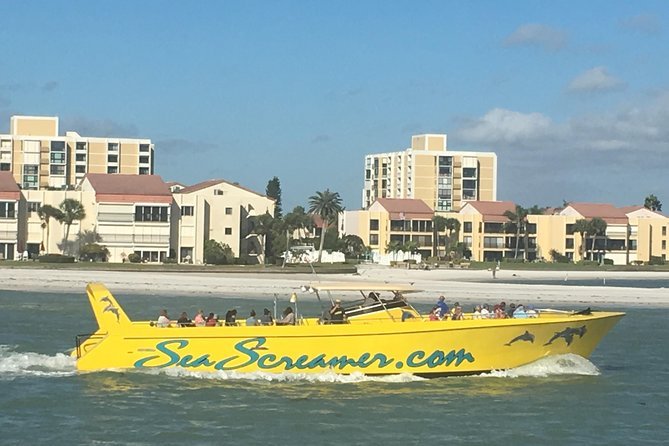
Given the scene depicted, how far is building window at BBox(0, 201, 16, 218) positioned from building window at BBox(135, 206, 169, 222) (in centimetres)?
1124

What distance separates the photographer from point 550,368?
2828 centimetres

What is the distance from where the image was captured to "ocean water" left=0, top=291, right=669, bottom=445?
22.3 m

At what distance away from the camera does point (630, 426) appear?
24.2 m

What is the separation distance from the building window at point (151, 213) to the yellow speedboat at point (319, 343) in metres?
75.6

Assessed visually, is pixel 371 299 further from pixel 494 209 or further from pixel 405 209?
pixel 494 209

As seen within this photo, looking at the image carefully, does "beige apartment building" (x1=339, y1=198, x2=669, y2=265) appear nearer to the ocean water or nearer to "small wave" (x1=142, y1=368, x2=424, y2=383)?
the ocean water

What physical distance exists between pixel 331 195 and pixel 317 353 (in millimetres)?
112203

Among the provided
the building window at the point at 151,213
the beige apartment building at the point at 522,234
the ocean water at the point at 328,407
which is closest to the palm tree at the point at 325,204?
the beige apartment building at the point at 522,234

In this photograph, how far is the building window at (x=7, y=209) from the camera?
325ft

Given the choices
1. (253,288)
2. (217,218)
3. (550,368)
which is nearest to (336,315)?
(550,368)

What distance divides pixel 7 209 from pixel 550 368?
79.7 m

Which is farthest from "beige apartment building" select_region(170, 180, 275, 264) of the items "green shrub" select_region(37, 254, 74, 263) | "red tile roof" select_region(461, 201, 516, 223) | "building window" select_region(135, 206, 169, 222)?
"red tile roof" select_region(461, 201, 516, 223)

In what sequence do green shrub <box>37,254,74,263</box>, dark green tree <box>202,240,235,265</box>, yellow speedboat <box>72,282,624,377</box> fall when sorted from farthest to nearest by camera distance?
dark green tree <box>202,240,235,265</box> → green shrub <box>37,254,74,263</box> → yellow speedboat <box>72,282,624,377</box>

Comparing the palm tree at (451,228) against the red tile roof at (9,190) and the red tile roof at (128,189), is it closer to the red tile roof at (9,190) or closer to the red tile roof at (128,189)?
the red tile roof at (128,189)
